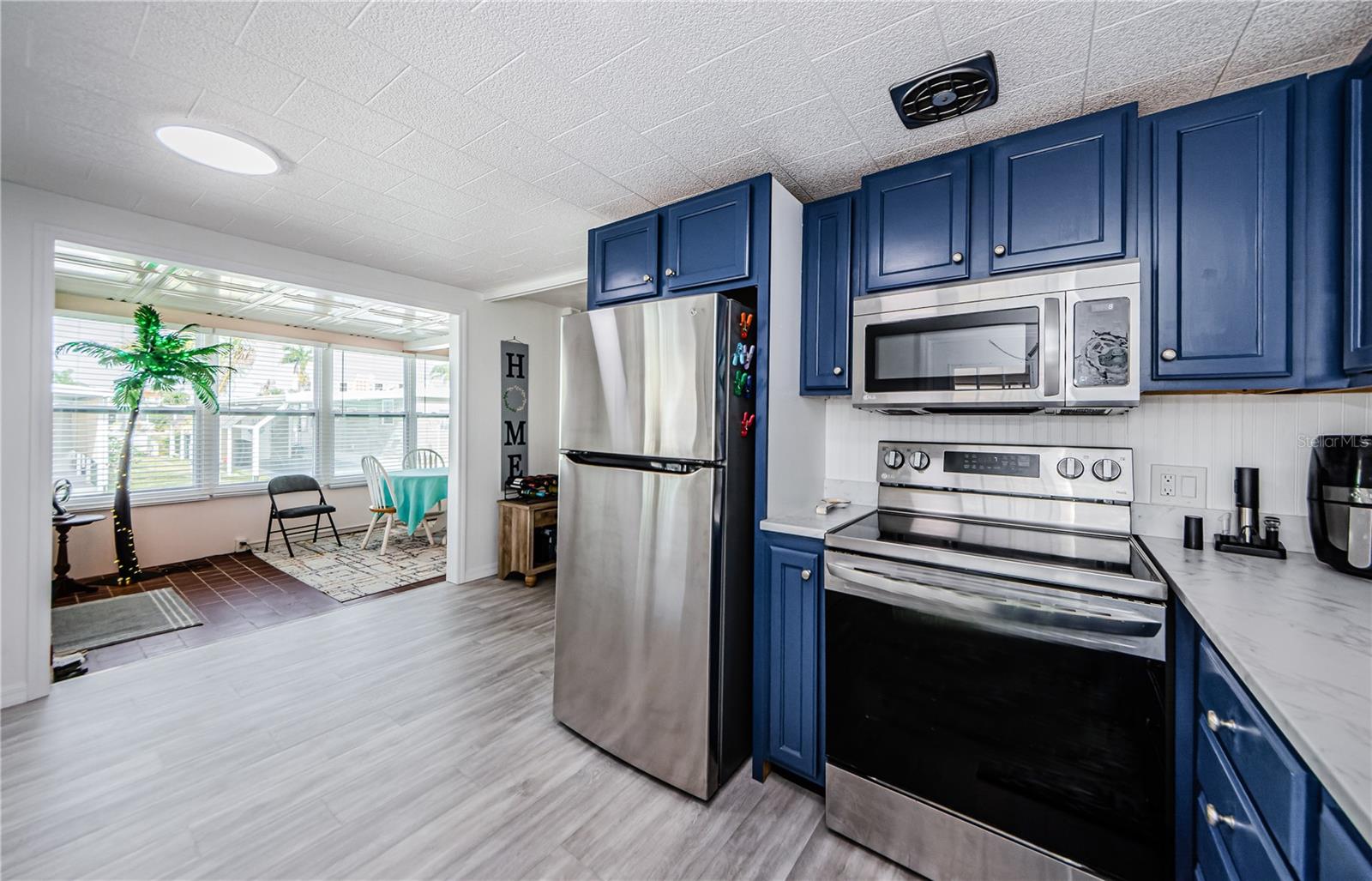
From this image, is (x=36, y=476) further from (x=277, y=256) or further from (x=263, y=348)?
(x=263, y=348)

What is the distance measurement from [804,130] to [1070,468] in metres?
1.52

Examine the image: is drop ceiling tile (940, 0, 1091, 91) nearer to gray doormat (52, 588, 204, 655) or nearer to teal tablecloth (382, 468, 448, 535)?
gray doormat (52, 588, 204, 655)

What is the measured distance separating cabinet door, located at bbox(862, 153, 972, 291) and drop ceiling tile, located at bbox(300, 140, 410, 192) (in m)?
1.95

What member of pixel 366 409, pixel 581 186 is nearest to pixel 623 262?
pixel 581 186

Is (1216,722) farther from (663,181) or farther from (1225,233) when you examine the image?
(663,181)

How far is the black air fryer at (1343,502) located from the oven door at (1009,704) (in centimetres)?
54

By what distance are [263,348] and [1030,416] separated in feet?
22.8

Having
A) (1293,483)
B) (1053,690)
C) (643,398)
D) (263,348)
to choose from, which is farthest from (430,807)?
(263,348)

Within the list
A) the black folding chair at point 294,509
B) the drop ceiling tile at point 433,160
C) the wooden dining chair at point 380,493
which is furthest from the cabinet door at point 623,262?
the black folding chair at point 294,509

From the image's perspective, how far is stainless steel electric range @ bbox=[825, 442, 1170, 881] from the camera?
52.6 inches

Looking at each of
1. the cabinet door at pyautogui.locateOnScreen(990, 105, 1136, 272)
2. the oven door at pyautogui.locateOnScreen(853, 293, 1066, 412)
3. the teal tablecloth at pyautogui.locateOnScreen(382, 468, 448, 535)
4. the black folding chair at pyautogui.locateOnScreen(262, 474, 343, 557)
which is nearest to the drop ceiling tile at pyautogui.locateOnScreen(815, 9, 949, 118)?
the cabinet door at pyautogui.locateOnScreen(990, 105, 1136, 272)

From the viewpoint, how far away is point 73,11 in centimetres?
139

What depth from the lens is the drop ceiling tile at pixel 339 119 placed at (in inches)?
68.6

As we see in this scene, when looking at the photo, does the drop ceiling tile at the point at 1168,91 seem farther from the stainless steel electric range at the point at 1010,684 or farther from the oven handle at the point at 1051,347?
the stainless steel electric range at the point at 1010,684
